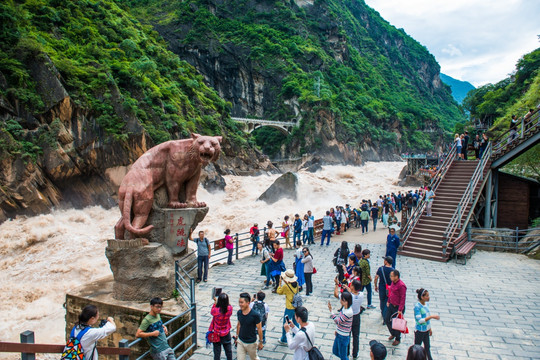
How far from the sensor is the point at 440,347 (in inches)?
236

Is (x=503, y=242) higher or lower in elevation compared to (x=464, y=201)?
lower

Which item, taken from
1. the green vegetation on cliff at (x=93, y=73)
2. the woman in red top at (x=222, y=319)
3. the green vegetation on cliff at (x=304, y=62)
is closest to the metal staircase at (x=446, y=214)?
the woman in red top at (x=222, y=319)

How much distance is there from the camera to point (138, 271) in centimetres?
705

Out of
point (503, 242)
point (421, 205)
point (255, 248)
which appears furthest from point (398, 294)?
point (421, 205)

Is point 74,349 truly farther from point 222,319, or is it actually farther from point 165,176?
point 165,176

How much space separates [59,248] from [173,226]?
12240 mm

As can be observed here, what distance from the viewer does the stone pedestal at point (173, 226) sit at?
25.5 ft

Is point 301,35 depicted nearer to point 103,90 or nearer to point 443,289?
point 103,90

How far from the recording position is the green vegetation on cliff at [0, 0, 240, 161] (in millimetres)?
19531

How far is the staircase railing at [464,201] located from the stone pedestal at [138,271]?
9160mm

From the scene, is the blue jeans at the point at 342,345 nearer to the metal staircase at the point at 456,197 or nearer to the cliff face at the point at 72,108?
the metal staircase at the point at 456,197

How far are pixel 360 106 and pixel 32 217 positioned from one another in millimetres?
60550

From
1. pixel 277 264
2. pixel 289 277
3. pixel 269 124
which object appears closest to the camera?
pixel 289 277

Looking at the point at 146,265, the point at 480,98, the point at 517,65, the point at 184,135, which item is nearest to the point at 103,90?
the point at 184,135
